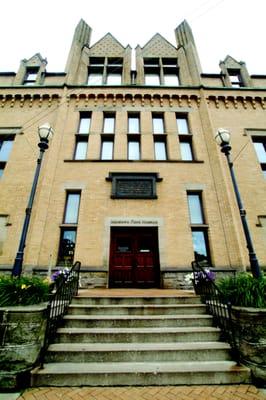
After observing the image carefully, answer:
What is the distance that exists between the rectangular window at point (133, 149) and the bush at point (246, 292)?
27.3ft

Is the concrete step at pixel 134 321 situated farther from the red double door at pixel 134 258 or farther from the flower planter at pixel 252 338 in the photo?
the red double door at pixel 134 258

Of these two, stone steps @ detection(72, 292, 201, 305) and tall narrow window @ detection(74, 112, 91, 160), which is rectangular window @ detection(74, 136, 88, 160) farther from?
stone steps @ detection(72, 292, 201, 305)

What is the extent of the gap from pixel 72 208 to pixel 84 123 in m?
5.82

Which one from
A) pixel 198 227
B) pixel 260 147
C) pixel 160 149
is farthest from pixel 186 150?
pixel 198 227

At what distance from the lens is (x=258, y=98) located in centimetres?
1259

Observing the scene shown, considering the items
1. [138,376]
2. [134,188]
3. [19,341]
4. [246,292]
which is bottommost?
[138,376]

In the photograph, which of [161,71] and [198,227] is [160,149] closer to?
[198,227]

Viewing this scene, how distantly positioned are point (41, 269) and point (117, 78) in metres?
13.7

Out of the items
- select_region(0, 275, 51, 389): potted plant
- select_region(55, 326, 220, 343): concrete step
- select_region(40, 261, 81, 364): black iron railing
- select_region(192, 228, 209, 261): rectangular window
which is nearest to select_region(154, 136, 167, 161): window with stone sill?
select_region(192, 228, 209, 261): rectangular window

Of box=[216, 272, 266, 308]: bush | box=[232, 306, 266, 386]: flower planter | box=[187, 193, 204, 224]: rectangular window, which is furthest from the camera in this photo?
box=[187, 193, 204, 224]: rectangular window

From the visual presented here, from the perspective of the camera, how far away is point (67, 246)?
9.12 metres

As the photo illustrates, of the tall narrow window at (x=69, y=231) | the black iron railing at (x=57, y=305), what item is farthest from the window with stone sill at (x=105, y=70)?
the black iron railing at (x=57, y=305)

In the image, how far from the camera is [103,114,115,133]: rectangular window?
12.4 m

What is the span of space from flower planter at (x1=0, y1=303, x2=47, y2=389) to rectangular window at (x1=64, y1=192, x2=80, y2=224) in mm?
5868
